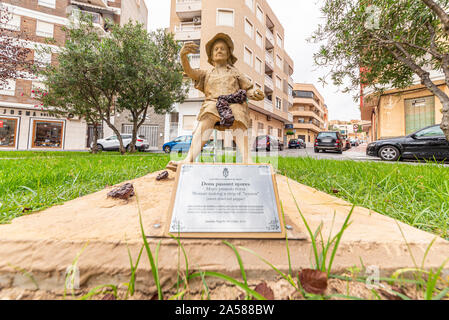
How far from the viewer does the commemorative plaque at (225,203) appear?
1.05m

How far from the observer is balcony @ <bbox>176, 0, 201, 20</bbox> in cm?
1559

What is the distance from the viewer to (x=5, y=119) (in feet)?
53.9

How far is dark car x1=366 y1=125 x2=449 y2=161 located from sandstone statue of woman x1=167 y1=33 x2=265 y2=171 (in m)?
8.07

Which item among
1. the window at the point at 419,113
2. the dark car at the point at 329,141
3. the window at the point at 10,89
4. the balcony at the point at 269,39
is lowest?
the dark car at the point at 329,141

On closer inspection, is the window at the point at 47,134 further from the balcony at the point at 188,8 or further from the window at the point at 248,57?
the window at the point at 248,57

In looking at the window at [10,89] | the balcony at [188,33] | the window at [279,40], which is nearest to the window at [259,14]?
the window at [279,40]

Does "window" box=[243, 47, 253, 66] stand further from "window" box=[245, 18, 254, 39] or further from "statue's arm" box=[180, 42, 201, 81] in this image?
"statue's arm" box=[180, 42, 201, 81]

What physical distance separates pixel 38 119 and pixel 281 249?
23.7 metres

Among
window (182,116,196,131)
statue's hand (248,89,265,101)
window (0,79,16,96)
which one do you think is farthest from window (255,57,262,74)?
window (0,79,16,96)

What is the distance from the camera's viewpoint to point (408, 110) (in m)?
12.6

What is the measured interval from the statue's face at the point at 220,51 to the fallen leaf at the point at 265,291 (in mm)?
2426

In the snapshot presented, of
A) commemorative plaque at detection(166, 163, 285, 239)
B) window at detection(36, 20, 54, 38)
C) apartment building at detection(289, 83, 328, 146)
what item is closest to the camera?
commemorative plaque at detection(166, 163, 285, 239)
